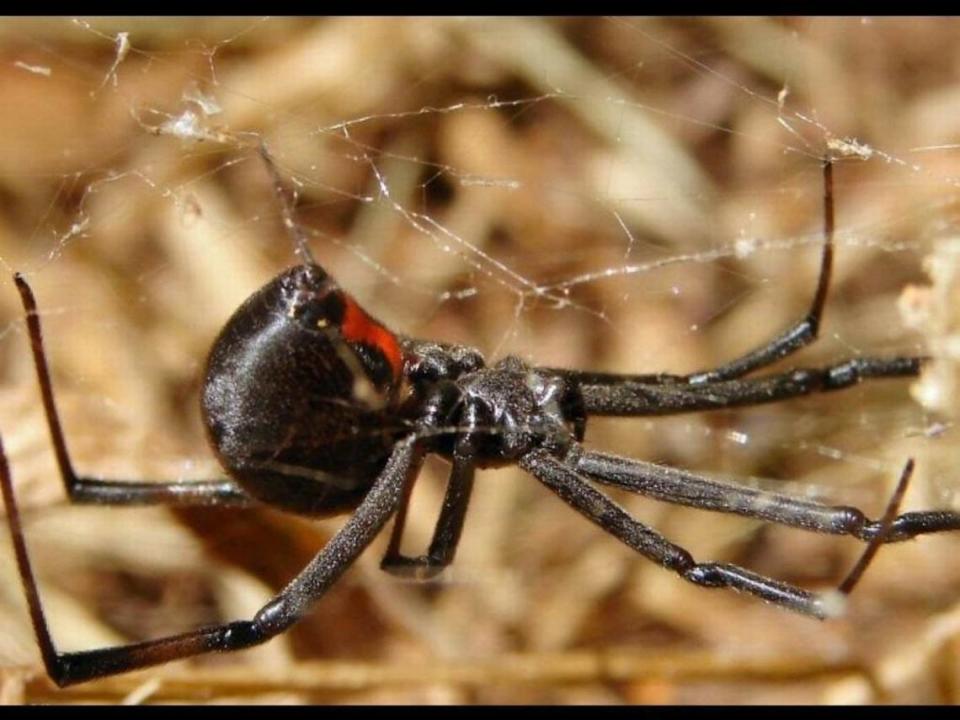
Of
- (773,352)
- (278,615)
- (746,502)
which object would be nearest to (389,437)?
(278,615)

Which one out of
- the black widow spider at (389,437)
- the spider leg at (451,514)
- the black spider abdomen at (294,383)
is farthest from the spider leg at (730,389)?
the black spider abdomen at (294,383)

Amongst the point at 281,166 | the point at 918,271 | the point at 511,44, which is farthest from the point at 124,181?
the point at 918,271

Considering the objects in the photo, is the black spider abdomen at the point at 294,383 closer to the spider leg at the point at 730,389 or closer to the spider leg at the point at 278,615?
the spider leg at the point at 278,615

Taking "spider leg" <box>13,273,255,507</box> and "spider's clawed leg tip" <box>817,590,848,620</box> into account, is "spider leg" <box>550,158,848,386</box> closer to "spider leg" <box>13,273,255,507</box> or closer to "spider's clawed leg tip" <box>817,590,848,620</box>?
"spider's clawed leg tip" <box>817,590,848,620</box>

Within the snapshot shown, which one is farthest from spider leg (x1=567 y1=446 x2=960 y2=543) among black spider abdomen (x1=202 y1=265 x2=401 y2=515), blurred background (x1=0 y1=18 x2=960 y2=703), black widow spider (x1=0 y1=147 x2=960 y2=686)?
blurred background (x1=0 y1=18 x2=960 y2=703)

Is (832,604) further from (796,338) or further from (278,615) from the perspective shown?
(278,615)

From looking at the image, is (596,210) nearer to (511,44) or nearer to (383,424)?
(511,44)

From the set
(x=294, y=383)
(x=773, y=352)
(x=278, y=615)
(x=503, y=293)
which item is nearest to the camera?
(x=294, y=383)
